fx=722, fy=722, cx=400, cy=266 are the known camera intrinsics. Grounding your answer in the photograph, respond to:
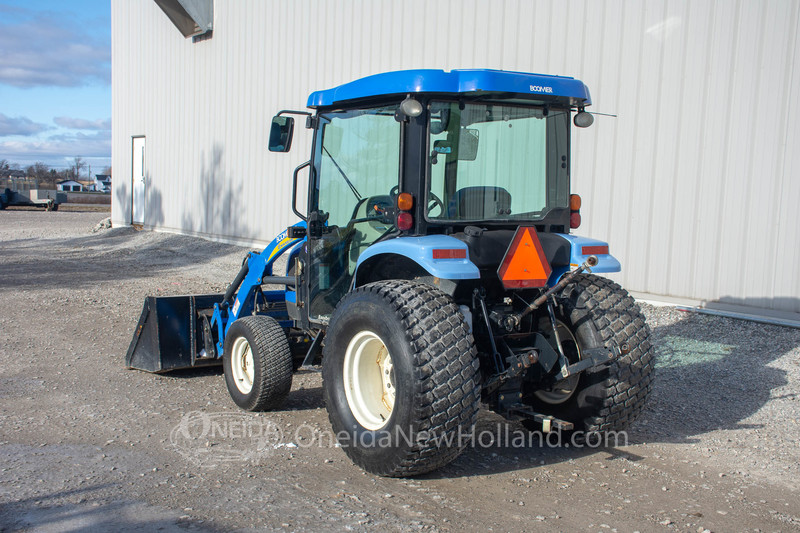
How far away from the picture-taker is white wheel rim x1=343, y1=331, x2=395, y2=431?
14.1ft

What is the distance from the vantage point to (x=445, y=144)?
14.5ft

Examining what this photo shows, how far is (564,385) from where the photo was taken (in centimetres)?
460

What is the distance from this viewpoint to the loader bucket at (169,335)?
6238mm

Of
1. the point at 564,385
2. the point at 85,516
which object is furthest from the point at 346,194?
the point at 85,516

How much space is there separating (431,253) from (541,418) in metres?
1.18

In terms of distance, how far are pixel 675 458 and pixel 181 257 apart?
12724mm

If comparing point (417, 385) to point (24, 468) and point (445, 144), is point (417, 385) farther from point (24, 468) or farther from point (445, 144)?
point (24, 468)

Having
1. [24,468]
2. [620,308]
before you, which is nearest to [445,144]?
[620,308]

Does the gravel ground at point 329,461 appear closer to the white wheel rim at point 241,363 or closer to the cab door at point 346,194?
the white wheel rim at point 241,363

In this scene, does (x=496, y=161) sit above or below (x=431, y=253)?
above

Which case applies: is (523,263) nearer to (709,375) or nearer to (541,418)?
(541,418)

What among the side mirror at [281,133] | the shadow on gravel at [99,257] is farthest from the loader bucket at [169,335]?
the shadow on gravel at [99,257]

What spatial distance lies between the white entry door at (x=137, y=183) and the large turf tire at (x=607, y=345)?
18.4 metres

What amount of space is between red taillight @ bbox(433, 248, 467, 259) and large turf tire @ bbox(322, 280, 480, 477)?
20cm
